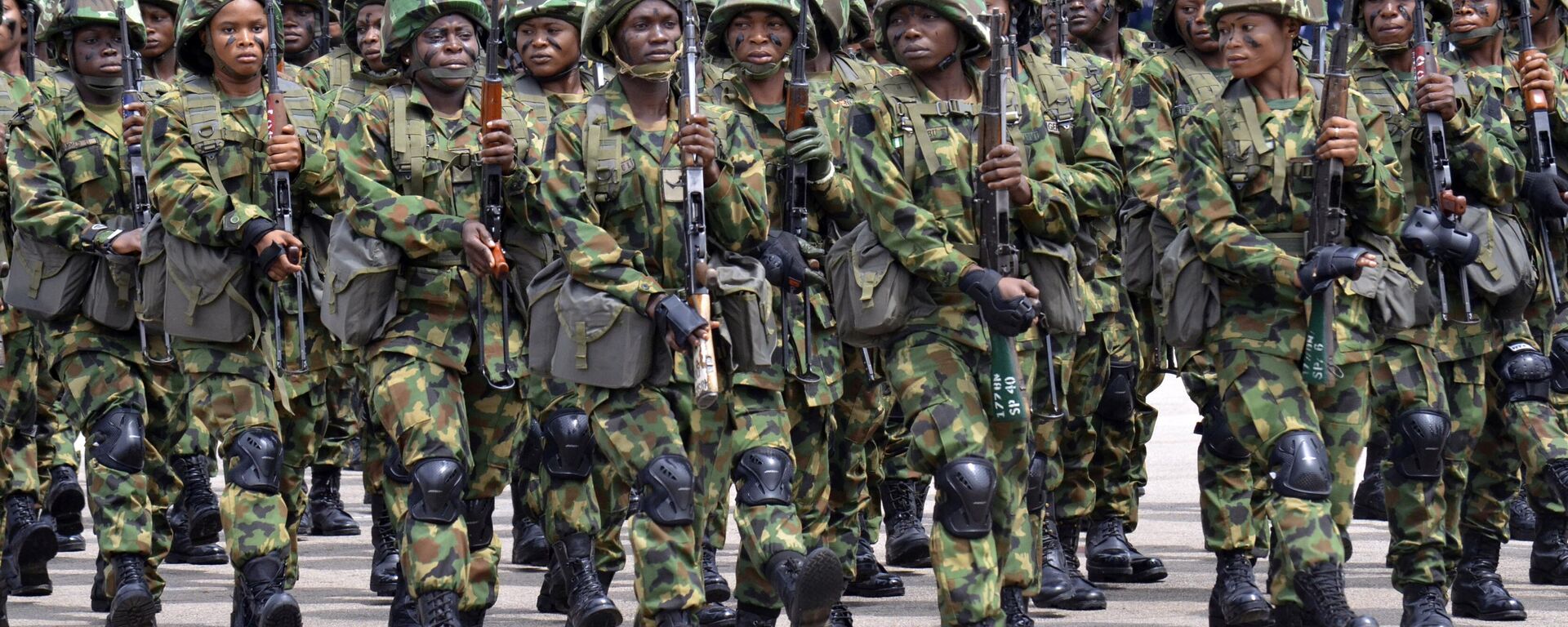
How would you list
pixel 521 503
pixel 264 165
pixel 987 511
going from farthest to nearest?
1. pixel 521 503
2. pixel 264 165
3. pixel 987 511

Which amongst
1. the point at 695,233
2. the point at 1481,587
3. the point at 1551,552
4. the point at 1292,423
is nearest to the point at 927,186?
the point at 695,233

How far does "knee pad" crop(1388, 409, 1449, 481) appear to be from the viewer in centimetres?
976

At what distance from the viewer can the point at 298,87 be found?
10.1m

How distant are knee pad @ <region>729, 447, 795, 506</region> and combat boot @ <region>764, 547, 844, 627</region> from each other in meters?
0.24

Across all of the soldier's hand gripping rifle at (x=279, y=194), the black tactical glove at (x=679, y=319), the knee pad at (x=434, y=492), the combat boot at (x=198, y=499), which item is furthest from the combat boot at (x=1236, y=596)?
the combat boot at (x=198, y=499)

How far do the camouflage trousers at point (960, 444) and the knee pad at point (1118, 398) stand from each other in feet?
8.35

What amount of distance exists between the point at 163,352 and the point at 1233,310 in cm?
376

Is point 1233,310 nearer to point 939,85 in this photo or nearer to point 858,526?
point 939,85

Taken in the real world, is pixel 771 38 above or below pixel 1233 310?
above

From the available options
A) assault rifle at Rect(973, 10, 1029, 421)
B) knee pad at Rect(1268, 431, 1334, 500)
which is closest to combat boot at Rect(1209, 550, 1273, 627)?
knee pad at Rect(1268, 431, 1334, 500)

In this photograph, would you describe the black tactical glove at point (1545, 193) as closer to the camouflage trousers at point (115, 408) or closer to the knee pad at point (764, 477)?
the knee pad at point (764, 477)

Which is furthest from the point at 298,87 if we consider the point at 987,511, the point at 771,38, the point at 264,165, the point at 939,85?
the point at 987,511

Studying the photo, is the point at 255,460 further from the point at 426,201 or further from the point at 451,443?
the point at 426,201

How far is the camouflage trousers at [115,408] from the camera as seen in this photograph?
9984mm
